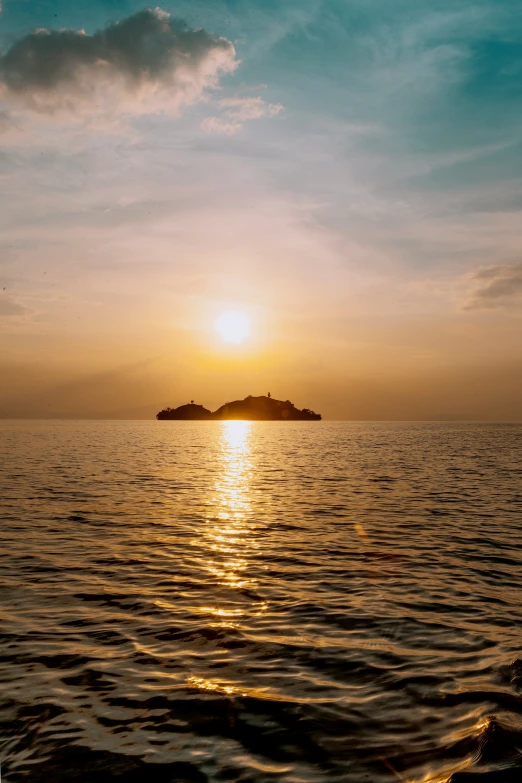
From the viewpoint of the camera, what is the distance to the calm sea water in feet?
23.9

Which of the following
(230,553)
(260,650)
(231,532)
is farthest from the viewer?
(231,532)

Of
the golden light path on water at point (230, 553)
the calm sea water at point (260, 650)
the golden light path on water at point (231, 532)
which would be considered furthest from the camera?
the golden light path on water at point (231, 532)

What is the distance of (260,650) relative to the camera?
35.5 feet

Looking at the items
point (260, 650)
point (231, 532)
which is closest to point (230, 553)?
point (231, 532)

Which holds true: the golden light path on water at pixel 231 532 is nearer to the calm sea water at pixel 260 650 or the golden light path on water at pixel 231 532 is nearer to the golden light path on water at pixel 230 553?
the golden light path on water at pixel 230 553

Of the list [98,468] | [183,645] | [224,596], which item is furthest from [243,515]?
[98,468]

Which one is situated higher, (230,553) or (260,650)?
(260,650)

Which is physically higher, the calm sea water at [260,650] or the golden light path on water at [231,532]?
the calm sea water at [260,650]

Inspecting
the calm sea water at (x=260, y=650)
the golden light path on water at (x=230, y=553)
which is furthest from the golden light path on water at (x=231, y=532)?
the calm sea water at (x=260, y=650)

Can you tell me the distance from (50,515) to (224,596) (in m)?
15.1

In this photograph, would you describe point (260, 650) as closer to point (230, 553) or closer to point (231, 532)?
point (230, 553)

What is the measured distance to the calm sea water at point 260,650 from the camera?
729cm

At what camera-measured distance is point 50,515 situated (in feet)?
86.4

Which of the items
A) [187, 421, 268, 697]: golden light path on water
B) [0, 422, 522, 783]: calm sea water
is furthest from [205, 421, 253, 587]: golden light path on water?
[0, 422, 522, 783]: calm sea water
